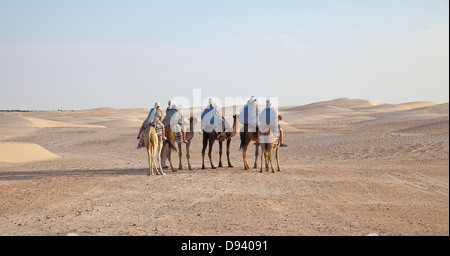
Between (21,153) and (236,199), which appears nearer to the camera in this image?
(236,199)

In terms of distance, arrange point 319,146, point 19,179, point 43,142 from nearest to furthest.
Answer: point 19,179, point 319,146, point 43,142

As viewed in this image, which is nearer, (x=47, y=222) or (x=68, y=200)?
(x=47, y=222)

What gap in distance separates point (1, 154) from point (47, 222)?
50.5ft

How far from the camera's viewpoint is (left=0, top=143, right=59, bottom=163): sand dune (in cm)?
Result: 2294

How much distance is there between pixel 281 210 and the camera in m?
10.1

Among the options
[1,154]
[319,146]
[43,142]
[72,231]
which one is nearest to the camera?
[72,231]

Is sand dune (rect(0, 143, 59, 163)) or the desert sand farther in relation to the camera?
sand dune (rect(0, 143, 59, 163))

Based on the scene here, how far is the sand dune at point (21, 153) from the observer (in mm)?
22938

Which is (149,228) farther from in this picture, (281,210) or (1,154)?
(1,154)

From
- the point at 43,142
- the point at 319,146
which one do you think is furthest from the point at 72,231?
the point at 43,142

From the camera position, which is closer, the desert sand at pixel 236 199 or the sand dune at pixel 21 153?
the desert sand at pixel 236 199

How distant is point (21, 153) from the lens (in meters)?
24.0
